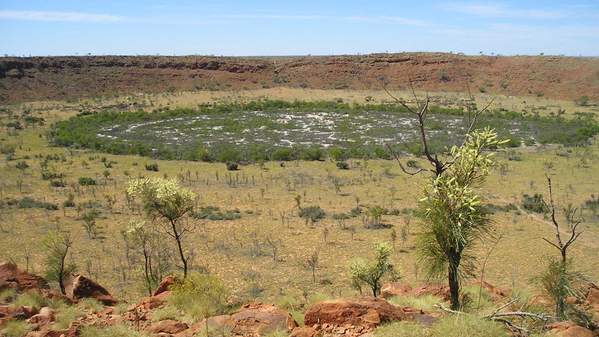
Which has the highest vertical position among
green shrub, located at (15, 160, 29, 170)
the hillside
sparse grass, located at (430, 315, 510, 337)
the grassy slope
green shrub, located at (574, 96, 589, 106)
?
the hillside

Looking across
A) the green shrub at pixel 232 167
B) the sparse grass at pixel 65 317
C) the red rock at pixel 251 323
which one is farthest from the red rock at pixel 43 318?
the green shrub at pixel 232 167

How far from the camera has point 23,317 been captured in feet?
30.1

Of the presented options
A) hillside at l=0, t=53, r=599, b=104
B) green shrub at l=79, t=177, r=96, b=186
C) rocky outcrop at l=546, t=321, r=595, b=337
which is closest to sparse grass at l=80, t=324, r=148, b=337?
rocky outcrop at l=546, t=321, r=595, b=337

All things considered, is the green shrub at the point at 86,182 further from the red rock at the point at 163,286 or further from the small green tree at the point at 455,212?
the small green tree at the point at 455,212

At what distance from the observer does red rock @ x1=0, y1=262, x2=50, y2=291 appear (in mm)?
11000

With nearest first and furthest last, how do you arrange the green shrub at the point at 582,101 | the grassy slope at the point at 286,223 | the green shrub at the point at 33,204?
1. the grassy slope at the point at 286,223
2. the green shrub at the point at 33,204
3. the green shrub at the point at 582,101

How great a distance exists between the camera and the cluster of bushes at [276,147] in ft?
106

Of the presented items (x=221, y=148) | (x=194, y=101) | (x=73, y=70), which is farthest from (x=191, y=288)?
(x=73, y=70)

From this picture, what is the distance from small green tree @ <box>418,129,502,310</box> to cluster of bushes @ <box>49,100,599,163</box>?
61.6ft

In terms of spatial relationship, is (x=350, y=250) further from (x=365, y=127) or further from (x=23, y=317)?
(x=365, y=127)

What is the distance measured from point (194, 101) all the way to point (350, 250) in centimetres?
4561

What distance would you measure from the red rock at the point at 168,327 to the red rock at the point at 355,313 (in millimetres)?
2216

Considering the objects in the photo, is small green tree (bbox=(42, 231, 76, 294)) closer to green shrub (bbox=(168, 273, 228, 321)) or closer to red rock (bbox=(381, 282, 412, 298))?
green shrub (bbox=(168, 273, 228, 321))

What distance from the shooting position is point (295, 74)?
77438 millimetres
